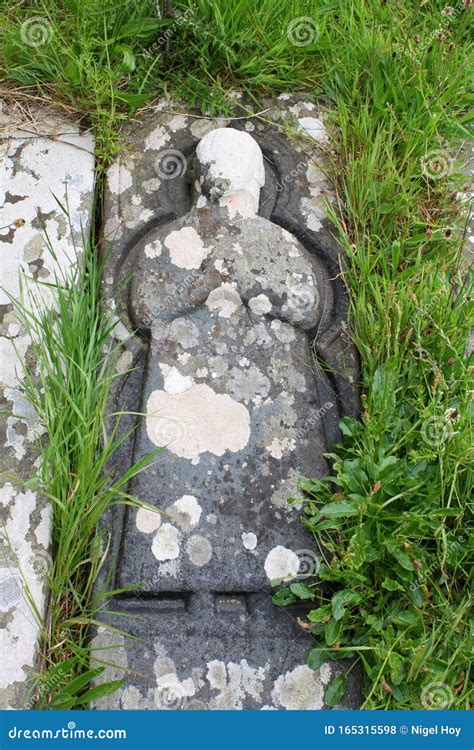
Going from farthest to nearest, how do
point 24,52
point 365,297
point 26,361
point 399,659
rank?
point 24,52 < point 365,297 < point 26,361 < point 399,659

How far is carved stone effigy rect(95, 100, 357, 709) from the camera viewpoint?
1.90 metres

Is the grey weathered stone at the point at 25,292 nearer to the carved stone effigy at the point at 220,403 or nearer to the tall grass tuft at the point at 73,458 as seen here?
the tall grass tuft at the point at 73,458

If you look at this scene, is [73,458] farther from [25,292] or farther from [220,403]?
[25,292]

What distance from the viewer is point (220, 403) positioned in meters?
2.13

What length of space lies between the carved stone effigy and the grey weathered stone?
5.9 inches

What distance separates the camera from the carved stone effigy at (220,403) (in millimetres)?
1899

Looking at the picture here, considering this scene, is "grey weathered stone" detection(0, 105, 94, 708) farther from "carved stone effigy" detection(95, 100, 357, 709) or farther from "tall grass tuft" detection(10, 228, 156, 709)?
"carved stone effigy" detection(95, 100, 357, 709)

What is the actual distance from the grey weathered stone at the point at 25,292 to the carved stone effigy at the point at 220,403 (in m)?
0.15

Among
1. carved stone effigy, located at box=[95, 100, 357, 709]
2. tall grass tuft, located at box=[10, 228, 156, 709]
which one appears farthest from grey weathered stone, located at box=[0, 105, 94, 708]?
carved stone effigy, located at box=[95, 100, 357, 709]

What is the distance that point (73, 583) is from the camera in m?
1.97

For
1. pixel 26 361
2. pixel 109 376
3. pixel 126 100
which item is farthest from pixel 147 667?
pixel 126 100

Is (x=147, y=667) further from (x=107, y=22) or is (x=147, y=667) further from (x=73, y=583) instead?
(x=107, y=22)

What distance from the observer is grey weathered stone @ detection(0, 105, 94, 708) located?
1.86m

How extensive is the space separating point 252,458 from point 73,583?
0.56m
